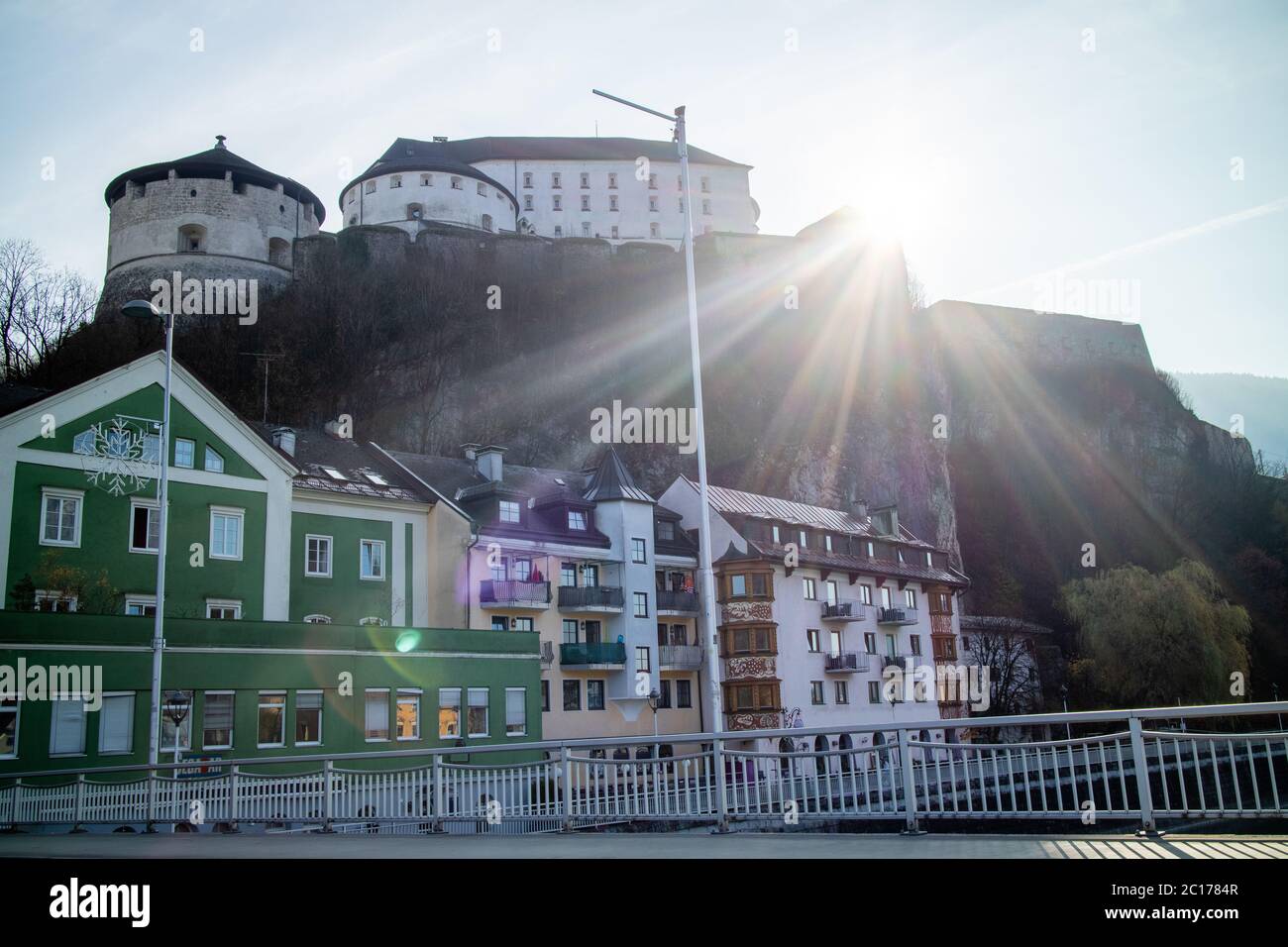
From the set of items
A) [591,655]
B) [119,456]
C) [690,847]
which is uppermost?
[119,456]

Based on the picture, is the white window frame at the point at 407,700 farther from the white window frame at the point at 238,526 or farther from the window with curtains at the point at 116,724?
the window with curtains at the point at 116,724

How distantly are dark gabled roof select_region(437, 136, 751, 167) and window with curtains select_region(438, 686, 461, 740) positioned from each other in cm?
7923

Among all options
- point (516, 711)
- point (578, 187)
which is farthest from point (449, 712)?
point (578, 187)

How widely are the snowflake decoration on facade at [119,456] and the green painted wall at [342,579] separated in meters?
5.52

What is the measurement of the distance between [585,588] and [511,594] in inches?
160

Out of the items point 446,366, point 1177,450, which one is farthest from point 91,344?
point 1177,450

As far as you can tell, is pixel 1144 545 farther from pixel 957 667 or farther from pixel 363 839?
pixel 363 839

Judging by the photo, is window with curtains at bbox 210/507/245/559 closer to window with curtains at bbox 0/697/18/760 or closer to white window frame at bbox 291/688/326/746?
white window frame at bbox 291/688/326/746

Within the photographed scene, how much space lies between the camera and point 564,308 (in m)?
84.4

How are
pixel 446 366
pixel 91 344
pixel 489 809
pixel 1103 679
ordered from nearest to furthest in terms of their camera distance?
pixel 489 809
pixel 1103 679
pixel 91 344
pixel 446 366

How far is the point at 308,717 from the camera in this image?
31.3 metres

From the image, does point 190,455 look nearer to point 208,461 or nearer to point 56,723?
point 208,461

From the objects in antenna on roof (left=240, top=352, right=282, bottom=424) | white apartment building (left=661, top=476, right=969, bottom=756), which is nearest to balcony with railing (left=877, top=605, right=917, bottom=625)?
white apartment building (left=661, top=476, right=969, bottom=756)
